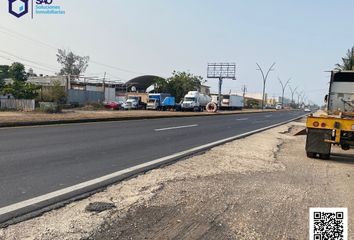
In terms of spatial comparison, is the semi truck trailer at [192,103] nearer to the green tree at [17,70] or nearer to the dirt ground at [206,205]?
the green tree at [17,70]

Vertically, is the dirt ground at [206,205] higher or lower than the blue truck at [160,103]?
higher

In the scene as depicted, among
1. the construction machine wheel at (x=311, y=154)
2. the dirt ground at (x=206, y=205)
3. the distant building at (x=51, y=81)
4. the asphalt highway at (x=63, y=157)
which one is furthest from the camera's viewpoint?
the distant building at (x=51, y=81)

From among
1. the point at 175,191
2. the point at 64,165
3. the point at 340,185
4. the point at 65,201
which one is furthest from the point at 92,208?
the point at 340,185

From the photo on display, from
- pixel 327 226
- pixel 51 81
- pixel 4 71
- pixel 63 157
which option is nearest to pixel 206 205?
pixel 327 226

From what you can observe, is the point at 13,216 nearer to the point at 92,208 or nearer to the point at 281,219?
the point at 92,208

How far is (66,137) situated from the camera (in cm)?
1445

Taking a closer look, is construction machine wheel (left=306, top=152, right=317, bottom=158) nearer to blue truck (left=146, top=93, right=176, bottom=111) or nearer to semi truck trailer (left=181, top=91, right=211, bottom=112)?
semi truck trailer (left=181, top=91, right=211, bottom=112)

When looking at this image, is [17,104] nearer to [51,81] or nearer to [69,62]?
[51,81]

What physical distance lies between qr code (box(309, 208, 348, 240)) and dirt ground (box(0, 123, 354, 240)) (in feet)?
2.90

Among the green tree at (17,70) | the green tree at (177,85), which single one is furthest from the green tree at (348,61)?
the green tree at (17,70)

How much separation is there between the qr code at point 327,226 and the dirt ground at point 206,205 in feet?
2.90

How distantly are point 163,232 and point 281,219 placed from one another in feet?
5.65

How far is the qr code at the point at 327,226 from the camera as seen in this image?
4.01m

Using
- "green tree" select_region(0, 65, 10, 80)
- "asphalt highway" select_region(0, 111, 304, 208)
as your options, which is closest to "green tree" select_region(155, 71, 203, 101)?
"green tree" select_region(0, 65, 10, 80)
